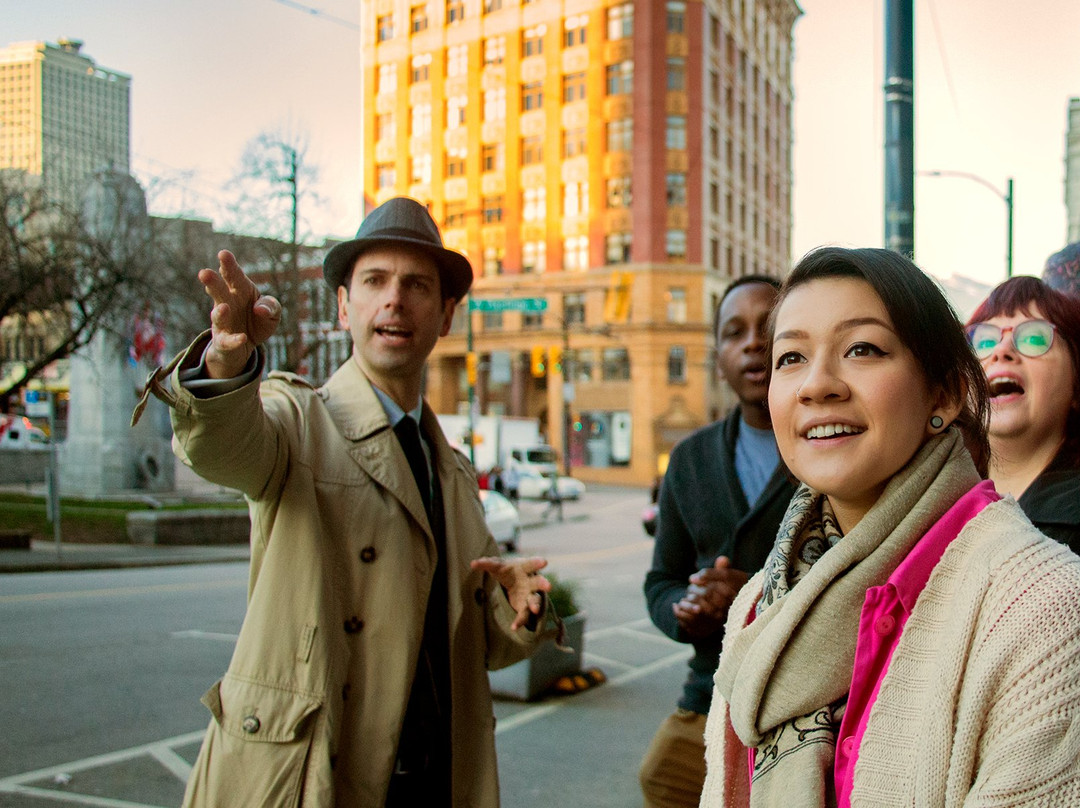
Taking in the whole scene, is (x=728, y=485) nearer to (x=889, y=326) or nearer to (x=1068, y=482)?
(x=1068, y=482)

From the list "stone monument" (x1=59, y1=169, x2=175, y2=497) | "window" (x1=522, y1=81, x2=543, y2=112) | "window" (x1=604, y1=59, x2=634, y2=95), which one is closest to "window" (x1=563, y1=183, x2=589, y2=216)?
"window" (x1=522, y1=81, x2=543, y2=112)

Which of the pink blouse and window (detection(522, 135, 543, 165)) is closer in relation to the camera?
the pink blouse

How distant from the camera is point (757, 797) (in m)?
1.57

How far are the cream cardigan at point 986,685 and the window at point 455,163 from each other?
55.4m

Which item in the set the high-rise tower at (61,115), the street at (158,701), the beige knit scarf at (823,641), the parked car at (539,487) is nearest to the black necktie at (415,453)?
the beige knit scarf at (823,641)

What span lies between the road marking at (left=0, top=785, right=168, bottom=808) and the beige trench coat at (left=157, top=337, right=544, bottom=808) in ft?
9.23

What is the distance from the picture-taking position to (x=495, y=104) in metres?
54.1

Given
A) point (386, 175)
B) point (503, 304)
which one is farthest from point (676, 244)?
point (503, 304)

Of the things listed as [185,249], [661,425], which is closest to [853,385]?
[185,249]

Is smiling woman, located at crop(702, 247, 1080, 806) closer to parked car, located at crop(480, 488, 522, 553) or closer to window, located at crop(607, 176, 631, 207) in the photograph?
parked car, located at crop(480, 488, 522, 553)

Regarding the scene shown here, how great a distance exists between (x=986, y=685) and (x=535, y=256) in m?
52.5

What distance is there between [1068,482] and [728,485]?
1097 millimetres

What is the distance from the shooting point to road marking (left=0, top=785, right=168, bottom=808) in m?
4.78

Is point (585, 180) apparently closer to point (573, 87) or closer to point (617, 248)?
point (617, 248)
